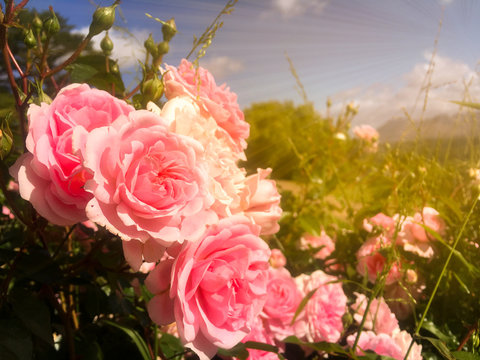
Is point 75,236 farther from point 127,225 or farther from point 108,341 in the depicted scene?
point 127,225

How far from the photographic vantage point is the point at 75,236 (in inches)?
21.5

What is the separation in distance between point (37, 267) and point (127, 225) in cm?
Result: 14

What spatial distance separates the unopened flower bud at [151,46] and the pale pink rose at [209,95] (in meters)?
0.02

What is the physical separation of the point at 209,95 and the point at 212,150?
8cm

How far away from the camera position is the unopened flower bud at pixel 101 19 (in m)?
0.28

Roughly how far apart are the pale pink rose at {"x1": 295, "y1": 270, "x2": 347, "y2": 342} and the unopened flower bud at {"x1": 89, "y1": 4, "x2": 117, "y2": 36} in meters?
0.33

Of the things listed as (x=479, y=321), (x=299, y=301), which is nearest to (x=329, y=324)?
(x=299, y=301)

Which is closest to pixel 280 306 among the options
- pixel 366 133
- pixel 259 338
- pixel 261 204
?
pixel 259 338

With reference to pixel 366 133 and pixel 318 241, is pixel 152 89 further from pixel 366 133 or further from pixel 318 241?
pixel 366 133

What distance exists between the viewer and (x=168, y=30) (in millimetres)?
324

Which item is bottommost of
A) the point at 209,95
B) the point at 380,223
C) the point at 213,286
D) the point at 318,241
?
the point at 318,241

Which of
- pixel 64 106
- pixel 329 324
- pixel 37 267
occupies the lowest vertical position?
pixel 329 324

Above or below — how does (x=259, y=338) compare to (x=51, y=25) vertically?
below

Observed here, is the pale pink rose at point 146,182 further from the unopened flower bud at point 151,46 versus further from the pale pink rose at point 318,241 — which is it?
the pale pink rose at point 318,241
